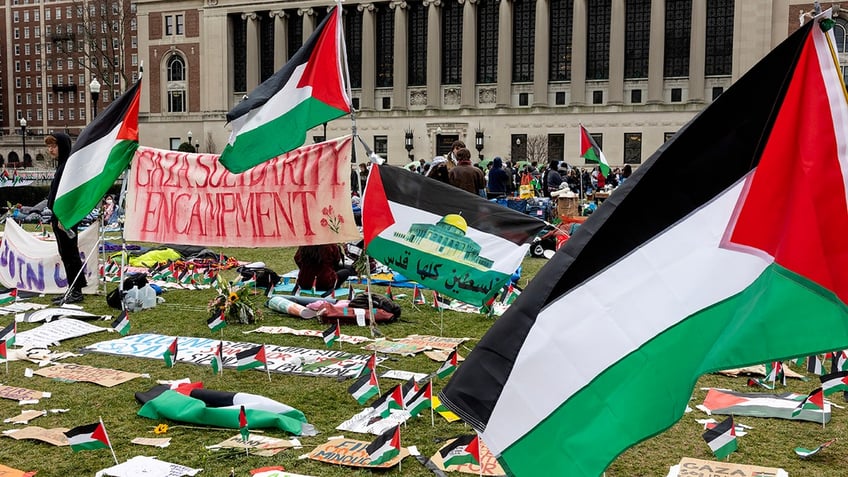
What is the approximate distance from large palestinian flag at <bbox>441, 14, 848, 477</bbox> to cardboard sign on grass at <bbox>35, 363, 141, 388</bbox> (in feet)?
17.3

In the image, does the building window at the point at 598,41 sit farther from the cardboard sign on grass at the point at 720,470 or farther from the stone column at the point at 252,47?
the cardboard sign on grass at the point at 720,470

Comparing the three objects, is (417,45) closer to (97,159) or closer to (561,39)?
(561,39)

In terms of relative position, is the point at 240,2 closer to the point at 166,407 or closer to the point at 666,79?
the point at 666,79

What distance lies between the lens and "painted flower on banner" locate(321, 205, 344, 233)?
11.1 metres

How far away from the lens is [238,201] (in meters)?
11.9

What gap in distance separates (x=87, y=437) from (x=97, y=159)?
21.2ft

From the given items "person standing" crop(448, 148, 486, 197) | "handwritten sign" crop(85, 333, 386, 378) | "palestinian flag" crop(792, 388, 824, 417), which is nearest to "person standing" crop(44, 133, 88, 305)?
"handwritten sign" crop(85, 333, 386, 378)

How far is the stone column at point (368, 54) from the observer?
6531 centimetres

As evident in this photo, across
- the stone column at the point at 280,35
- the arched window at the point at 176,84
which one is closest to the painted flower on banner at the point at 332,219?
the stone column at the point at 280,35

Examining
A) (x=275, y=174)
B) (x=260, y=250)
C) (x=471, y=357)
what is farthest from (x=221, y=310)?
(x=260, y=250)

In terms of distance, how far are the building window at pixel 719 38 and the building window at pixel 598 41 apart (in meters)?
6.94

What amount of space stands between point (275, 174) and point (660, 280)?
8.69 meters

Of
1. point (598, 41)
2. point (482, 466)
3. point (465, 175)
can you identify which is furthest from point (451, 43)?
point (482, 466)

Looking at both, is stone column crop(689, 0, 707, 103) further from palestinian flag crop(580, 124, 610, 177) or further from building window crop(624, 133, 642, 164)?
palestinian flag crop(580, 124, 610, 177)
